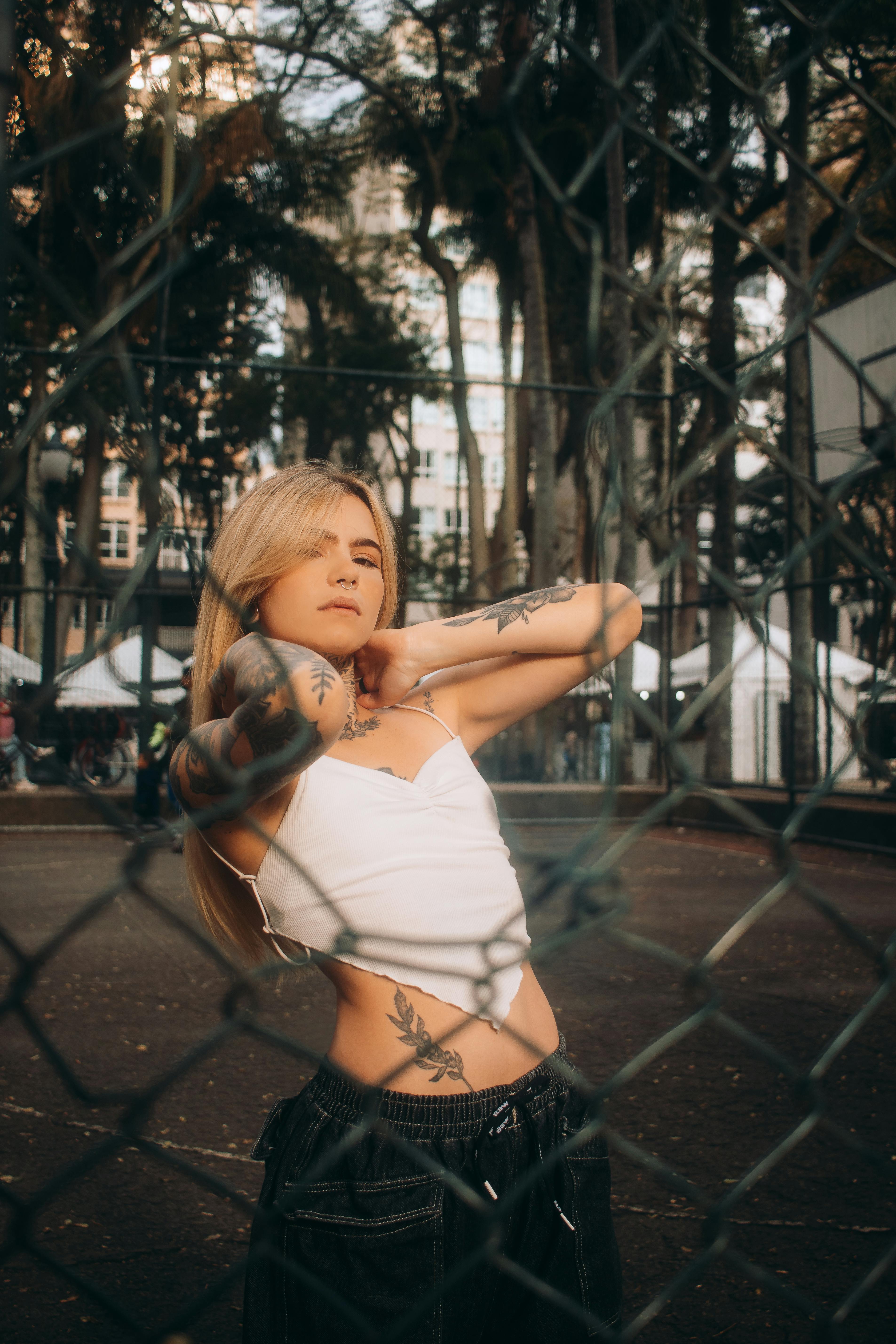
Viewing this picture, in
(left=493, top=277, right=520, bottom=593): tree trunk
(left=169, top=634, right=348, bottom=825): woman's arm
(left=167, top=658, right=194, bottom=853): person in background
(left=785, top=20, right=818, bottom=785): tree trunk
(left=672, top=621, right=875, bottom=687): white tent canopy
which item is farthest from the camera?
(left=493, top=277, right=520, bottom=593): tree trunk

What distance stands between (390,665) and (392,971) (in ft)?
1.37

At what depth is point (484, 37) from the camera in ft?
33.2

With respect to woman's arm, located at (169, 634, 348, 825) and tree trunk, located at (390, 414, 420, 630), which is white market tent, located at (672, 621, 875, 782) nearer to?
tree trunk, located at (390, 414, 420, 630)

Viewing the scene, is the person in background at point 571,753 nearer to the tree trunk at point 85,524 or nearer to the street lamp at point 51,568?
the tree trunk at point 85,524

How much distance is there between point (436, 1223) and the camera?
1.15m

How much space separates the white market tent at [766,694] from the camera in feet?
29.8

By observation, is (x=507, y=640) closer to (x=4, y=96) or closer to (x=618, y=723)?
(x=618, y=723)

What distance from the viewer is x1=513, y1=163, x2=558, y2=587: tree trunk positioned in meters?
11.9

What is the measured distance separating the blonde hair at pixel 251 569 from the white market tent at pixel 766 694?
543cm

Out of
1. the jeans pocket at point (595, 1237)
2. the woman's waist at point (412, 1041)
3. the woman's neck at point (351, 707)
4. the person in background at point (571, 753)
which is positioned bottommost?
the person in background at point (571, 753)

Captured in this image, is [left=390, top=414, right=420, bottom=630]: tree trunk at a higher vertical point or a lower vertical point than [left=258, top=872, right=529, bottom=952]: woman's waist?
higher

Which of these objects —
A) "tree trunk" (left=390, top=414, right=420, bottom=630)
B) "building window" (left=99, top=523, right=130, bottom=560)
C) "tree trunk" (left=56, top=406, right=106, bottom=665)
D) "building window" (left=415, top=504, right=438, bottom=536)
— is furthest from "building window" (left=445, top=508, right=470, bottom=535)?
"tree trunk" (left=56, top=406, right=106, bottom=665)

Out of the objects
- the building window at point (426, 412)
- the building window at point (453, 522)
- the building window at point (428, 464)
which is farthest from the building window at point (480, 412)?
the building window at point (428, 464)

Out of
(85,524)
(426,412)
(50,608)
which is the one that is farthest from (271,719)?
(426,412)
